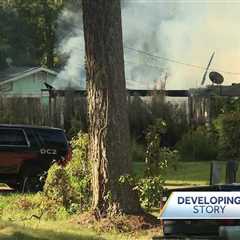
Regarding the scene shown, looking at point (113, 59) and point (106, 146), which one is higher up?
point (113, 59)

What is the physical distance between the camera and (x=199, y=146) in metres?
28.2

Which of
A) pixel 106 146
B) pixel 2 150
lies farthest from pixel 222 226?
pixel 2 150

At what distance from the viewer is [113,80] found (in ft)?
38.7

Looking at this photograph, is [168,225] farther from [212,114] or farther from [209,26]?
[209,26]

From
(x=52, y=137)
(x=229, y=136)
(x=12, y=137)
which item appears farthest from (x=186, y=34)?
(x=12, y=137)

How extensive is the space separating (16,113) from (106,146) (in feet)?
63.2

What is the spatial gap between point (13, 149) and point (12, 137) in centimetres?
49

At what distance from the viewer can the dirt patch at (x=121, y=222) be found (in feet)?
37.1

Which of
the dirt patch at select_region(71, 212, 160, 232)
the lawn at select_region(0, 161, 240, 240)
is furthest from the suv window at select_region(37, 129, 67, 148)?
the dirt patch at select_region(71, 212, 160, 232)

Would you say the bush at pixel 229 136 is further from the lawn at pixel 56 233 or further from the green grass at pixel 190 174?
the lawn at pixel 56 233

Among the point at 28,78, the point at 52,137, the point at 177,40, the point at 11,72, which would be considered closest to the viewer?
the point at 52,137

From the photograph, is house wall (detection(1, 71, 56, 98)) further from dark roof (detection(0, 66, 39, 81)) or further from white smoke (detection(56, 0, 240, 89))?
white smoke (detection(56, 0, 240, 89))

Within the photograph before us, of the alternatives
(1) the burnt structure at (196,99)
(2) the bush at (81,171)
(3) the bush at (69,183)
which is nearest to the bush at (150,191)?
(2) the bush at (81,171)

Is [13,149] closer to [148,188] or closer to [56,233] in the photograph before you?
[148,188]
